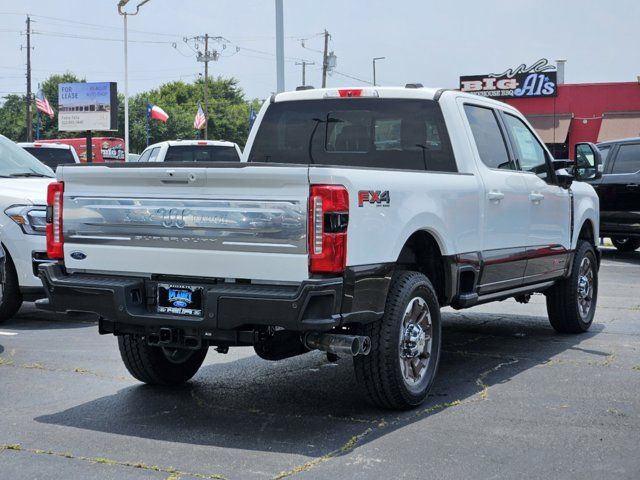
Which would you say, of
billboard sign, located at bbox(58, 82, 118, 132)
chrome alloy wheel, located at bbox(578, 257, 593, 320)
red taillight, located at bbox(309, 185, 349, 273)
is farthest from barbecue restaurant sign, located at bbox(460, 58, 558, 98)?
red taillight, located at bbox(309, 185, 349, 273)

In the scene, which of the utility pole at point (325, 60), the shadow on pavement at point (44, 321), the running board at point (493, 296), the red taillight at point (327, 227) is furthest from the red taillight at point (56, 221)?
the utility pole at point (325, 60)

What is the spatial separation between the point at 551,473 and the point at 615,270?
35.6ft

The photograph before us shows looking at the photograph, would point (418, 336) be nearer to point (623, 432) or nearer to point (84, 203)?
point (623, 432)

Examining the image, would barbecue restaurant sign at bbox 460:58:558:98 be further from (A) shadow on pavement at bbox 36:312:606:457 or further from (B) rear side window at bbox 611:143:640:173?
(A) shadow on pavement at bbox 36:312:606:457

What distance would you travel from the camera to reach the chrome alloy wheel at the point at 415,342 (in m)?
6.04

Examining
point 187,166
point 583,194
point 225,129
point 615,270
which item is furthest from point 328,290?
point 225,129

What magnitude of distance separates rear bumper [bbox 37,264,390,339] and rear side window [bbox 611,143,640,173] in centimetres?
1182

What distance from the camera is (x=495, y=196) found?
7.26m

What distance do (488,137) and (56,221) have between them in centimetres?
335

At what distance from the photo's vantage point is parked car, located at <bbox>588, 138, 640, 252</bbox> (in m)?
15.9

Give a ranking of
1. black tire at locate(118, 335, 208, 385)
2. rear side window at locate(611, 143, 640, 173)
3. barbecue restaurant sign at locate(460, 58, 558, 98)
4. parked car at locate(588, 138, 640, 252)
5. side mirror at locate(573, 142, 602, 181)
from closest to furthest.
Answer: black tire at locate(118, 335, 208, 385)
side mirror at locate(573, 142, 602, 181)
parked car at locate(588, 138, 640, 252)
rear side window at locate(611, 143, 640, 173)
barbecue restaurant sign at locate(460, 58, 558, 98)

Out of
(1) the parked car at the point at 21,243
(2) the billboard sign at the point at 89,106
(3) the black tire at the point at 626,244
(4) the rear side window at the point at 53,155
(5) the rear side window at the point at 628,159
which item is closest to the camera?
(1) the parked car at the point at 21,243

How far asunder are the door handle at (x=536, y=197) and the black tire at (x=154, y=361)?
2.92 meters

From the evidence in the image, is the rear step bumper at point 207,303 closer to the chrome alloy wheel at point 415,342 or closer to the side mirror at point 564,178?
the chrome alloy wheel at point 415,342
